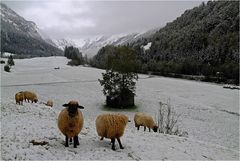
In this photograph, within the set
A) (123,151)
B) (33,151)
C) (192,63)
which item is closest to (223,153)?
(123,151)

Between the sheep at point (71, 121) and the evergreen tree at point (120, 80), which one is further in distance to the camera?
the evergreen tree at point (120, 80)

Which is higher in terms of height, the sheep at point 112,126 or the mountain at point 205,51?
the mountain at point 205,51

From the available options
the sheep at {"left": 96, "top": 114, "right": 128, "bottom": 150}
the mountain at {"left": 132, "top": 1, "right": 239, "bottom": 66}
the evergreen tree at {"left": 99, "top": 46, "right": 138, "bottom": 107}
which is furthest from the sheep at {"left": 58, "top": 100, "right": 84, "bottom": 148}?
the mountain at {"left": 132, "top": 1, "right": 239, "bottom": 66}

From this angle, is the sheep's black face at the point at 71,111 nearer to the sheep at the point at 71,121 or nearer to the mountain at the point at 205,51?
the sheep at the point at 71,121

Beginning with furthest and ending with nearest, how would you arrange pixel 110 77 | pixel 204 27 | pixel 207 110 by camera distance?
1. pixel 204 27
2. pixel 110 77
3. pixel 207 110

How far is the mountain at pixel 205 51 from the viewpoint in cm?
11831

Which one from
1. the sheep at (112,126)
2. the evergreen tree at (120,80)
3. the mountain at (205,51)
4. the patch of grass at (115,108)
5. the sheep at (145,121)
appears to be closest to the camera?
the sheep at (112,126)

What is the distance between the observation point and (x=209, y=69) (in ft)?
388

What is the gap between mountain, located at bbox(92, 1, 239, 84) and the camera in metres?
118

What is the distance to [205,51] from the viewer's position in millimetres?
155125

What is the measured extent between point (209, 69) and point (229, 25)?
218 feet

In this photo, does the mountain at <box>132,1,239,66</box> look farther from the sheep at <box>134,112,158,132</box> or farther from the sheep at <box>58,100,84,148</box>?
the sheep at <box>58,100,84,148</box>

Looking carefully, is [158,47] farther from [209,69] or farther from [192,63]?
[209,69]

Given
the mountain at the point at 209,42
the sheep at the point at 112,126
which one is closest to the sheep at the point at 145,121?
the sheep at the point at 112,126
